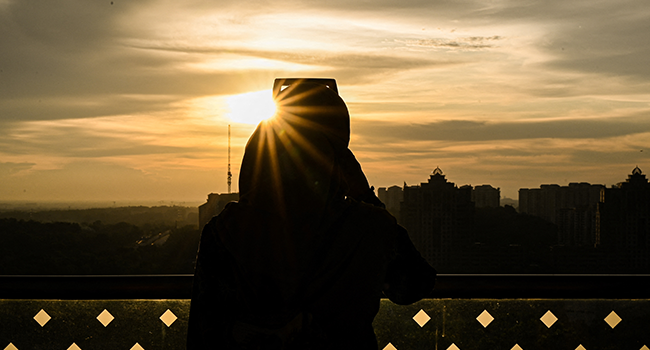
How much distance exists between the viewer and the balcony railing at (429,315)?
193 cm

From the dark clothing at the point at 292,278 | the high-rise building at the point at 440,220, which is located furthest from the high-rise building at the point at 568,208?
the dark clothing at the point at 292,278

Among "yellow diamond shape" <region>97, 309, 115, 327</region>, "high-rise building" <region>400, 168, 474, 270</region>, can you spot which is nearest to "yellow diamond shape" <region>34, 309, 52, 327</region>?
"yellow diamond shape" <region>97, 309, 115, 327</region>

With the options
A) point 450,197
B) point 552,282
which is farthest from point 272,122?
point 450,197

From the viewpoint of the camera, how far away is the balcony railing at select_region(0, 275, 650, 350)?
76.0 inches

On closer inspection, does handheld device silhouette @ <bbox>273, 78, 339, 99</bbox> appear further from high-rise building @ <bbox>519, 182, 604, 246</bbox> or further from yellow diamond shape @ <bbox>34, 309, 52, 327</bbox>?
high-rise building @ <bbox>519, 182, 604, 246</bbox>

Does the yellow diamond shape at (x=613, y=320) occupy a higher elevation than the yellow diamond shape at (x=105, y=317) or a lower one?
higher

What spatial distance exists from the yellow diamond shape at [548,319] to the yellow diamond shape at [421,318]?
434 millimetres

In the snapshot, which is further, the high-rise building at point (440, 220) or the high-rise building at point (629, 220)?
the high-rise building at point (440, 220)

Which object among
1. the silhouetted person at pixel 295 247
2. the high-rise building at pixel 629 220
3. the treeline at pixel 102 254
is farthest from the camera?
the high-rise building at pixel 629 220

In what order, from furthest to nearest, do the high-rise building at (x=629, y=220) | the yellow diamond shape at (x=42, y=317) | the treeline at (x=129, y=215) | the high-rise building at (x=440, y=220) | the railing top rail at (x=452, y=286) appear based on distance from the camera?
the high-rise building at (x=440, y=220)
the high-rise building at (x=629, y=220)
the treeline at (x=129, y=215)
the yellow diamond shape at (x=42, y=317)
the railing top rail at (x=452, y=286)

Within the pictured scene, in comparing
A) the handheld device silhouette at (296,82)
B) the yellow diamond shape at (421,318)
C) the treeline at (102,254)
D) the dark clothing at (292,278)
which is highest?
the handheld device silhouette at (296,82)

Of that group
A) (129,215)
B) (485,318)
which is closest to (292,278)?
(485,318)

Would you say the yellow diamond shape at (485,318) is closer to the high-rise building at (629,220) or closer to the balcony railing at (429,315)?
the balcony railing at (429,315)

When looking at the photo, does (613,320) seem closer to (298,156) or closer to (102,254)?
(298,156)
